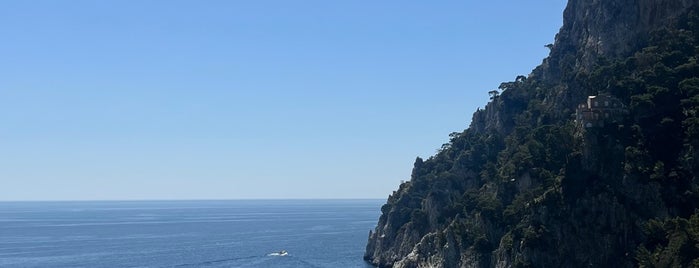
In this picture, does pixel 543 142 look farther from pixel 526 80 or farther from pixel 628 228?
pixel 526 80

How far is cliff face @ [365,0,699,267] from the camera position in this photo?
77500 millimetres

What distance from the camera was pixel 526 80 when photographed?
441 feet

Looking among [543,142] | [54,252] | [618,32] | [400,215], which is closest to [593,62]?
[618,32]

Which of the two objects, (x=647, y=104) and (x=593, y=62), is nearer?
(x=647, y=104)

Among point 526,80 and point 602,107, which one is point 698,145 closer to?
point 602,107

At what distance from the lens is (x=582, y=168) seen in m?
84.8

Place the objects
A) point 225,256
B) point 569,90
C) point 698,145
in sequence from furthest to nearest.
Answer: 1. point 225,256
2. point 569,90
3. point 698,145

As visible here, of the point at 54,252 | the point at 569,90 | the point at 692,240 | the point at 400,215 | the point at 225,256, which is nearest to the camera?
the point at 692,240

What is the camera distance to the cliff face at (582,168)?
254 ft

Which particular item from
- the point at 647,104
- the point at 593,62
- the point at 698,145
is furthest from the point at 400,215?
the point at 698,145

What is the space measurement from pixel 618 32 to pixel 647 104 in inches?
990

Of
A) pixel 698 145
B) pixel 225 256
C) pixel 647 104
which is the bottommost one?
pixel 225 256

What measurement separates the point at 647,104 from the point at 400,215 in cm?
5411

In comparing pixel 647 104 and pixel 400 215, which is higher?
pixel 647 104
